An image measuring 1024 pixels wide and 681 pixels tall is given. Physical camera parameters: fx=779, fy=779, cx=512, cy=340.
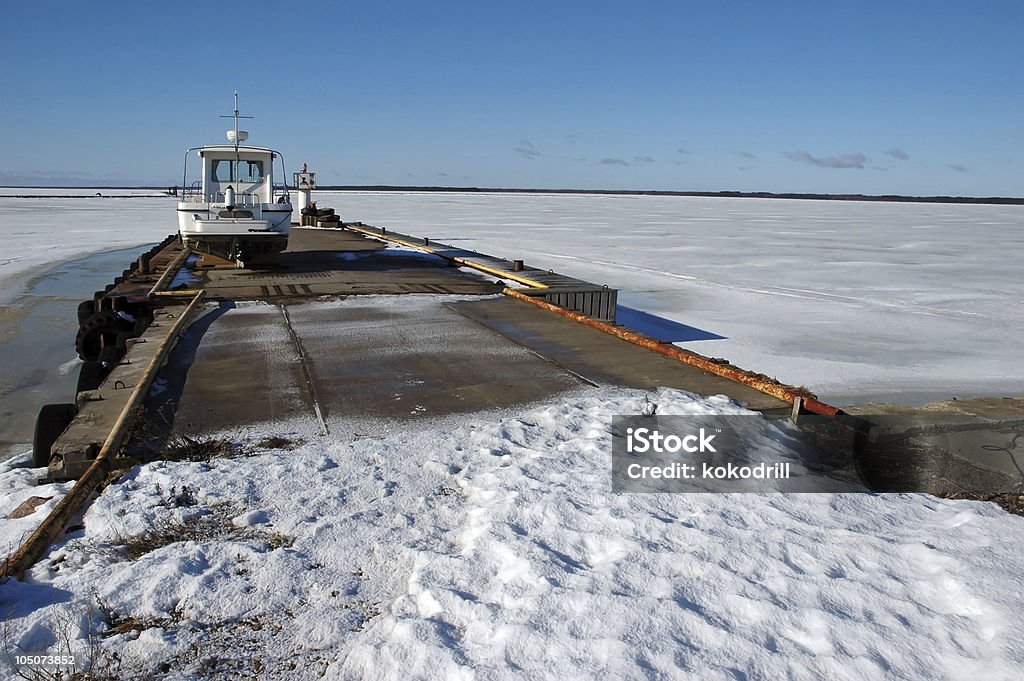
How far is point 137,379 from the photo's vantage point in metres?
6.74

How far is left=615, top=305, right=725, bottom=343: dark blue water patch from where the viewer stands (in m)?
13.0

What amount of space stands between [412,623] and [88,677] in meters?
1.23

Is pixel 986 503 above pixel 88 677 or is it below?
above

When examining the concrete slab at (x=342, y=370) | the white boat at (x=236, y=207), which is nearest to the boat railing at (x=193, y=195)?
the white boat at (x=236, y=207)

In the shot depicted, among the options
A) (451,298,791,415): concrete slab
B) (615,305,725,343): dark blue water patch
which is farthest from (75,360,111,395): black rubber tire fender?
(615,305,725,343): dark blue water patch

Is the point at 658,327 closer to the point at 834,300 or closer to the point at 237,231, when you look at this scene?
the point at 834,300

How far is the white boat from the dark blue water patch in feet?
21.9

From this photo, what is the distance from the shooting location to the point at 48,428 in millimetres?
6820

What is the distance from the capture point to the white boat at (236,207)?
1421 cm

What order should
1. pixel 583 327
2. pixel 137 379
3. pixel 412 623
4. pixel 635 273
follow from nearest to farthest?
pixel 412 623 → pixel 137 379 → pixel 583 327 → pixel 635 273

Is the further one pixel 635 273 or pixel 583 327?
pixel 635 273

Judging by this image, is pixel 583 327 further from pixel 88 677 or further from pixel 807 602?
pixel 88 677

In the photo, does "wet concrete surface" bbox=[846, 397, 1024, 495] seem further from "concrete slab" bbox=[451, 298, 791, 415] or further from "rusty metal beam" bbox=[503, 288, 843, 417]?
"concrete slab" bbox=[451, 298, 791, 415]

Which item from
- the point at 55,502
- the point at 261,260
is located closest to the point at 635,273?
the point at 261,260
